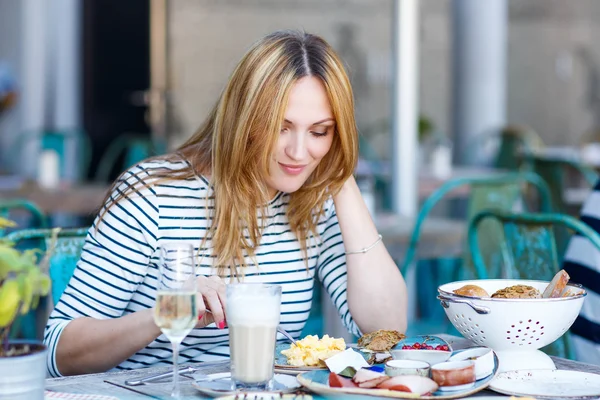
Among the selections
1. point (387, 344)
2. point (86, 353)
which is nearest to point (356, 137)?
point (387, 344)

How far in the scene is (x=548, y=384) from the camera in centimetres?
116

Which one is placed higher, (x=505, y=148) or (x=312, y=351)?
(x=505, y=148)

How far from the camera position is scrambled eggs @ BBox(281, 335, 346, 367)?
125 cm

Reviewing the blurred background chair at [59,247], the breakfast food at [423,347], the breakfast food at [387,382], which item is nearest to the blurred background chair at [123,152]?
the blurred background chair at [59,247]

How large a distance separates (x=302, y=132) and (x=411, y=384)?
56 centimetres

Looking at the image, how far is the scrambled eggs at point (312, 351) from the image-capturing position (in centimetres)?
125

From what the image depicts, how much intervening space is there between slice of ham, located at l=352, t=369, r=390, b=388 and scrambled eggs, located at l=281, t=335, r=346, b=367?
11 cm

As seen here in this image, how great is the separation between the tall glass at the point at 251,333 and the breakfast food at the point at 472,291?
299mm

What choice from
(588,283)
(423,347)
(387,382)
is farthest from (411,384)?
(588,283)

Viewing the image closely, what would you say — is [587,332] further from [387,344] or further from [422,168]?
[422,168]

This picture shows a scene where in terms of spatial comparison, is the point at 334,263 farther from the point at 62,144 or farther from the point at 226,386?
the point at 62,144

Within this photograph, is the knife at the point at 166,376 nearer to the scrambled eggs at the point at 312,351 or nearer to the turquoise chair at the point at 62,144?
the scrambled eggs at the point at 312,351

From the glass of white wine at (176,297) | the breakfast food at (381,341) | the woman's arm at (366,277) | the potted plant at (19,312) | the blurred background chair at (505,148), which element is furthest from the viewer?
the blurred background chair at (505,148)

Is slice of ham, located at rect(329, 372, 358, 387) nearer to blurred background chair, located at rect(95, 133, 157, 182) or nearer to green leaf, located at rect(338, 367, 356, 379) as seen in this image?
green leaf, located at rect(338, 367, 356, 379)
